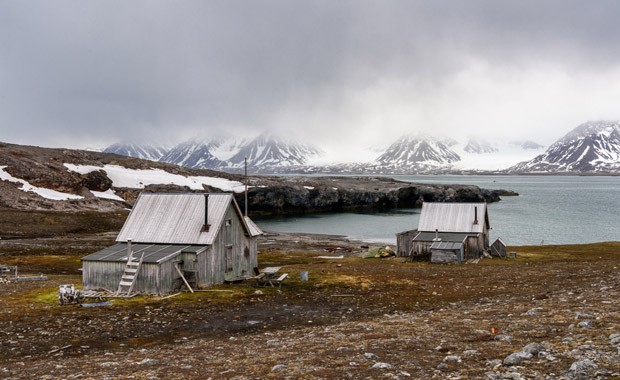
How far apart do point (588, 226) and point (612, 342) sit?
365 feet

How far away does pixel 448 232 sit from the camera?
60844 millimetres

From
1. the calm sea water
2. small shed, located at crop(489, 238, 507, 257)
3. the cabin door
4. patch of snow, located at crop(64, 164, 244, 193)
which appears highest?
patch of snow, located at crop(64, 164, 244, 193)

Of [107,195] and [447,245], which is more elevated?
[107,195]

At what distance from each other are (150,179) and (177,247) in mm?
116393

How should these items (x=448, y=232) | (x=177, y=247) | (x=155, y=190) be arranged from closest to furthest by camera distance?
(x=177, y=247), (x=448, y=232), (x=155, y=190)

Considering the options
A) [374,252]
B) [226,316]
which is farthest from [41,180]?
[226,316]

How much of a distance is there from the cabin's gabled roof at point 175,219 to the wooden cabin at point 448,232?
84.3ft

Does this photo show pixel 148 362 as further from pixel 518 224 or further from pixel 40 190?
pixel 518 224

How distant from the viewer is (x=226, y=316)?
27016 millimetres

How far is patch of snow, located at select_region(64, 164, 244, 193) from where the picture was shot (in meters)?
137

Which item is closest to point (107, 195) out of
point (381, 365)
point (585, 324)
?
point (381, 365)

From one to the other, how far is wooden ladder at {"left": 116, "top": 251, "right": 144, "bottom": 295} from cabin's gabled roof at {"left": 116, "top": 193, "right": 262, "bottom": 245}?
399 centimetres

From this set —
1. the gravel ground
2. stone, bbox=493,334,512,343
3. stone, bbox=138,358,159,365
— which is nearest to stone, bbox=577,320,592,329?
the gravel ground

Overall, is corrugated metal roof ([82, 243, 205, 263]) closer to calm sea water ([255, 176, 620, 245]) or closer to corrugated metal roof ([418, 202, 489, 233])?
corrugated metal roof ([418, 202, 489, 233])
